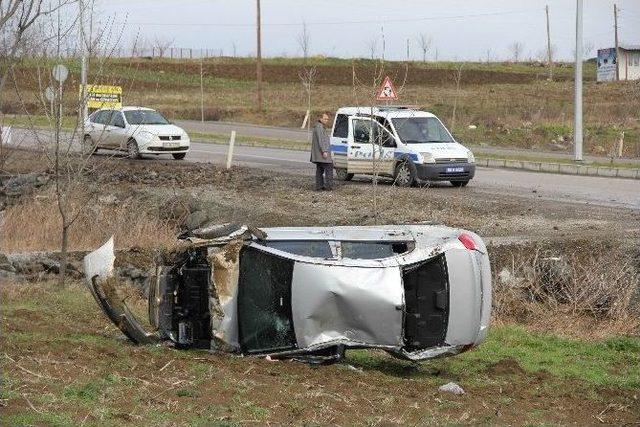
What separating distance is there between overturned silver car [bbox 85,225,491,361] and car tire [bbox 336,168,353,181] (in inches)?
652

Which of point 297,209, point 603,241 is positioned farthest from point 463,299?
point 297,209

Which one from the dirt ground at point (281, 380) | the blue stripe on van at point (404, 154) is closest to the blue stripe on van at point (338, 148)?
the blue stripe on van at point (404, 154)

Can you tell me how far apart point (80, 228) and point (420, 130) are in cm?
903

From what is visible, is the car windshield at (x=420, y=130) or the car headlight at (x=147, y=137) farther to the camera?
the car headlight at (x=147, y=137)

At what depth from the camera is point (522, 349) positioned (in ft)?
40.4

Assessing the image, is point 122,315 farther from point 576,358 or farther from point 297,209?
point 297,209

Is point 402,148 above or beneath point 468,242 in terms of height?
above

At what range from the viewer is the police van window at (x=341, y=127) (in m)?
26.4

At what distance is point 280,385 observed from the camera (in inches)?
349

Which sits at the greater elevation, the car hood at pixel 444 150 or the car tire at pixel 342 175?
the car hood at pixel 444 150

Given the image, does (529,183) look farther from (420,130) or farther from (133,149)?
(133,149)

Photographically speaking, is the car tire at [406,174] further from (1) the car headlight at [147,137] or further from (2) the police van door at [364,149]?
(1) the car headlight at [147,137]

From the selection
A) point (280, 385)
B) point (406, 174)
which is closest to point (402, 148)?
point (406, 174)

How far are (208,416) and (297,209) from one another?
15.5 m
